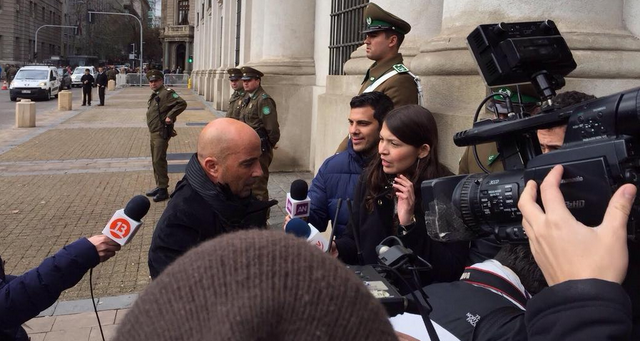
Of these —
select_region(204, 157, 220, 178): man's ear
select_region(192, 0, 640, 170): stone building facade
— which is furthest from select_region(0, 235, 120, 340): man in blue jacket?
select_region(192, 0, 640, 170): stone building facade

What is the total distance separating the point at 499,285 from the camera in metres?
1.62

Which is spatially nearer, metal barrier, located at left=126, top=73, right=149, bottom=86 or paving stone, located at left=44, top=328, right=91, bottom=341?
paving stone, located at left=44, top=328, right=91, bottom=341

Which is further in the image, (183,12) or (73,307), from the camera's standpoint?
(183,12)

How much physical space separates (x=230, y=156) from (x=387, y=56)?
2.43 m

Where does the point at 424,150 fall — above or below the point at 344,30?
below

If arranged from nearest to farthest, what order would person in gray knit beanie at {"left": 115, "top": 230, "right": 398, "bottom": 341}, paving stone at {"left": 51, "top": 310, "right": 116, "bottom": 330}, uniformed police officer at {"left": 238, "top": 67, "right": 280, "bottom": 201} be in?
person in gray knit beanie at {"left": 115, "top": 230, "right": 398, "bottom": 341} < paving stone at {"left": 51, "top": 310, "right": 116, "bottom": 330} < uniformed police officer at {"left": 238, "top": 67, "right": 280, "bottom": 201}

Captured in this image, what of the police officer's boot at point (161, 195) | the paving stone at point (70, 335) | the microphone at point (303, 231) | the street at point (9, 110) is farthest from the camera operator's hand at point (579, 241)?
the street at point (9, 110)

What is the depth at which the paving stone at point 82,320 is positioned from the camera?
4527mm

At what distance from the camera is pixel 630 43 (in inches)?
164

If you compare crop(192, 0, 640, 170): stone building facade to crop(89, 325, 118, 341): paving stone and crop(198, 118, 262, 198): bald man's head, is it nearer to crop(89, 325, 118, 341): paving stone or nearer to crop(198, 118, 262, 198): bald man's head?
crop(198, 118, 262, 198): bald man's head

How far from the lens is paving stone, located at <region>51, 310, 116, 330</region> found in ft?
14.9

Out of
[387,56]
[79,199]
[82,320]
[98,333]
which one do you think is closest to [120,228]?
[98,333]

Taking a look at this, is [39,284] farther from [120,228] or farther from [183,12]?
[183,12]

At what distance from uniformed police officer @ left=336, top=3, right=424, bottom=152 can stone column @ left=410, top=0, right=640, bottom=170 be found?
0.77ft
